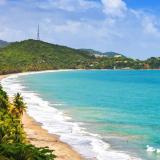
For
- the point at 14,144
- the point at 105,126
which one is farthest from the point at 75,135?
the point at 14,144

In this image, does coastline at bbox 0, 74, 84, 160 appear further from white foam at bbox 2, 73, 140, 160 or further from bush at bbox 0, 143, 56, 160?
bush at bbox 0, 143, 56, 160

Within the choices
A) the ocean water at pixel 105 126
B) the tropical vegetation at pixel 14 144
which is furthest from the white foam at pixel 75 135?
the tropical vegetation at pixel 14 144

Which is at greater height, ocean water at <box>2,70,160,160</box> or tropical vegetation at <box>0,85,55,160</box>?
tropical vegetation at <box>0,85,55,160</box>

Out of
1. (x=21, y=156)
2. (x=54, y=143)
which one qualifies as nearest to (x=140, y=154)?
(x=54, y=143)

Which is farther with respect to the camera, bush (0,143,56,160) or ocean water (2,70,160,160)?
ocean water (2,70,160,160)

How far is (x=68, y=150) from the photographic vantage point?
59531 mm

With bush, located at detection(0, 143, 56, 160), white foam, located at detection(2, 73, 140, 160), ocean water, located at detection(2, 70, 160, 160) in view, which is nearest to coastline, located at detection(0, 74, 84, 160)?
white foam, located at detection(2, 73, 140, 160)

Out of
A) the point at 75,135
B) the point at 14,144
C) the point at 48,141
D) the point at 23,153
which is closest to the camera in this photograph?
the point at 23,153

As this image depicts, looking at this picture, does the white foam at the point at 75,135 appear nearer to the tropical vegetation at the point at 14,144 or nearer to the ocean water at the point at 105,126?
the ocean water at the point at 105,126

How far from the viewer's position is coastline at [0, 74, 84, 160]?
Result: 5700 cm

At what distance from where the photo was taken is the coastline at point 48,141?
5700 centimetres

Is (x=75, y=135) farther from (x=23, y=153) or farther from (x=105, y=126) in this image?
(x=23, y=153)

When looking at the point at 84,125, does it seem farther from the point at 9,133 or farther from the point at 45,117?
the point at 9,133

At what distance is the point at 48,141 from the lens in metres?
65.0
